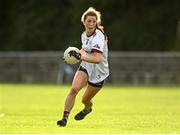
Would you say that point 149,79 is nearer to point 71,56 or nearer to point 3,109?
point 3,109

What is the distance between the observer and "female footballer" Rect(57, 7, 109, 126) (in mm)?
13008

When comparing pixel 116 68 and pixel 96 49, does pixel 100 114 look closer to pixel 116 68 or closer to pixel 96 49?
pixel 96 49

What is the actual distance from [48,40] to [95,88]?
30.4 meters

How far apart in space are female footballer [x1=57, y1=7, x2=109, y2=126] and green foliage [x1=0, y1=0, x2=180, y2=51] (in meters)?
26.9

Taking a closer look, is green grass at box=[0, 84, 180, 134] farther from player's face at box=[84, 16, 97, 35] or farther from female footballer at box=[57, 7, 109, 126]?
player's face at box=[84, 16, 97, 35]

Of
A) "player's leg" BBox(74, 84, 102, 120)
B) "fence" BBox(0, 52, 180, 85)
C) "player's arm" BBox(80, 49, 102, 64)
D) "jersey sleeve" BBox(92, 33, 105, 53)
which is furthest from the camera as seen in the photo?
"fence" BBox(0, 52, 180, 85)

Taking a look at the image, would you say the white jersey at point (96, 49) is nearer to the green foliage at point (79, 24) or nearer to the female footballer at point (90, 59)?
the female footballer at point (90, 59)

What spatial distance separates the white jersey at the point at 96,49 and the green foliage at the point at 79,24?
1058 inches

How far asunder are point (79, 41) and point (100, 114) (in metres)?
23.1

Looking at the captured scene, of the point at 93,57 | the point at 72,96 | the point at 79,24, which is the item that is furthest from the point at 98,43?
the point at 79,24

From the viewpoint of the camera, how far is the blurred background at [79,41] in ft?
119

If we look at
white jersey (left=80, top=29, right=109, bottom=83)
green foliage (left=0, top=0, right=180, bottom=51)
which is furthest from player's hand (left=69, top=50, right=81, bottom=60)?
green foliage (left=0, top=0, right=180, bottom=51)

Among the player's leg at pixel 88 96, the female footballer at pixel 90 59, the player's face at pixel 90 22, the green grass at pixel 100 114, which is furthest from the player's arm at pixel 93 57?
the green grass at pixel 100 114

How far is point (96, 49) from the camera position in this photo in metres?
13.1
